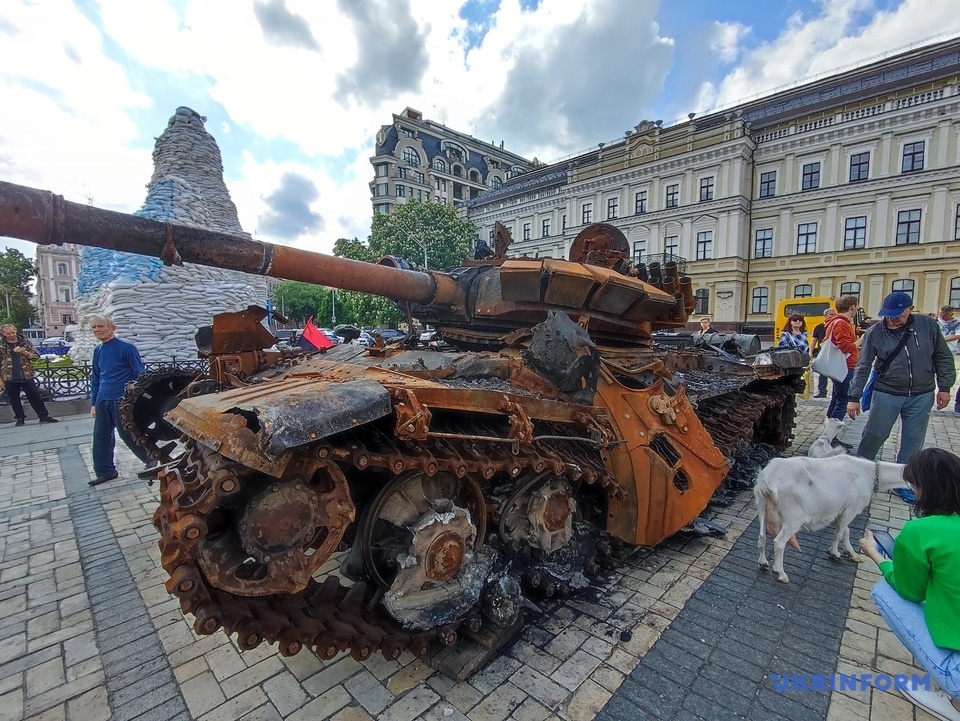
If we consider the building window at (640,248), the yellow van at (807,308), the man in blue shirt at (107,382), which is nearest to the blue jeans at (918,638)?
the man in blue shirt at (107,382)

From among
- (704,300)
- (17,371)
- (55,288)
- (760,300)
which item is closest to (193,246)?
(17,371)

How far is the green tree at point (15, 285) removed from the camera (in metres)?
38.9

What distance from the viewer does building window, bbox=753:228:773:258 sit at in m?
30.2

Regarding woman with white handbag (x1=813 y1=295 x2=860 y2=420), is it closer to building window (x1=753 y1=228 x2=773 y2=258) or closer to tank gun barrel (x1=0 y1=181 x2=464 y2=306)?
tank gun barrel (x1=0 y1=181 x2=464 y2=306)

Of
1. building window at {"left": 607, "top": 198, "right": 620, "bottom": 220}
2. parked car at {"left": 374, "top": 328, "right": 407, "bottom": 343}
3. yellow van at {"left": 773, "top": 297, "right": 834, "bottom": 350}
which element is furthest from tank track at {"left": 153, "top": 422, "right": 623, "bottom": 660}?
building window at {"left": 607, "top": 198, "right": 620, "bottom": 220}

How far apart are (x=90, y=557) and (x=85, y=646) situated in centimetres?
149

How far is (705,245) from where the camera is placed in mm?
31172

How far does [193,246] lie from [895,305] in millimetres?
6245

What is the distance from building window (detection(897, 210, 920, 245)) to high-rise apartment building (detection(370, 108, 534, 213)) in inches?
1343

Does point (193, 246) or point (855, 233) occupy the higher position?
point (855, 233)

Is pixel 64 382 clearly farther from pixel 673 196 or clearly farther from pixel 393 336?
pixel 673 196

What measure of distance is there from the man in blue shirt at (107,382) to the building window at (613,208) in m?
33.2

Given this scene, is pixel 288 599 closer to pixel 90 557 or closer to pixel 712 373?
pixel 90 557

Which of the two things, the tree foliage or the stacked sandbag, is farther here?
the tree foliage
